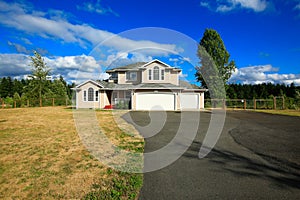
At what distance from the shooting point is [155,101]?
64.5ft

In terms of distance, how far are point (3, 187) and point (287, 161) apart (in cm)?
630

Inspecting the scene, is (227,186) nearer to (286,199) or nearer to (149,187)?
(286,199)

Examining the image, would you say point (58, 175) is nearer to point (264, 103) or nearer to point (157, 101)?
point (157, 101)

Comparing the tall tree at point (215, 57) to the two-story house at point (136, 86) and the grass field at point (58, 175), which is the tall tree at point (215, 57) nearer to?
the two-story house at point (136, 86)

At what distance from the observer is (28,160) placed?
4.56m

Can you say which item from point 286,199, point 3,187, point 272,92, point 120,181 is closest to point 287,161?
point 286,199

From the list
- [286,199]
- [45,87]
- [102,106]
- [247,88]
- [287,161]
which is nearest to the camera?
[286,199]

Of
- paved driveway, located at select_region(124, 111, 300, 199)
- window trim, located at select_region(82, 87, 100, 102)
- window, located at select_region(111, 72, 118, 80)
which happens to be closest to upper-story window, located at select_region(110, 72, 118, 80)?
window, located at select_region(111, 72, 118, 80)

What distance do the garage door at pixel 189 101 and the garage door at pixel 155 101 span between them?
2.45 metres

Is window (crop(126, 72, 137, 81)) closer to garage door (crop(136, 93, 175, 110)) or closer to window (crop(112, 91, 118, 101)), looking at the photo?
window (crop(112, 91, 118, 101))

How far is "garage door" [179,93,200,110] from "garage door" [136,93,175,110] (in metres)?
2.45

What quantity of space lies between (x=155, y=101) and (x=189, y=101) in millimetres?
4947

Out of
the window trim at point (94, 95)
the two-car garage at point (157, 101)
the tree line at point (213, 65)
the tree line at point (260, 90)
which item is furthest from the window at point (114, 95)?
the tree line at point (260, 90)

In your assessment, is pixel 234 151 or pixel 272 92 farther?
pixel 272 92
